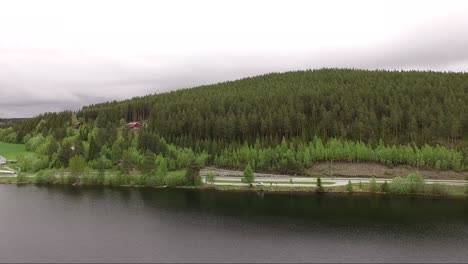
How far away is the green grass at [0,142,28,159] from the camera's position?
433 feet

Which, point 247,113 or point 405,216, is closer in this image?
point 405,216

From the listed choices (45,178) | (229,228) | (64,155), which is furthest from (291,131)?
(45,178)

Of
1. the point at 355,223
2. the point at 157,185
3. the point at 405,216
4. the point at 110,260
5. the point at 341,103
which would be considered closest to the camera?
the point at 110,260

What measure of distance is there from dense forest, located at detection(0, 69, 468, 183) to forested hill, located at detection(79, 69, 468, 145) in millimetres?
330

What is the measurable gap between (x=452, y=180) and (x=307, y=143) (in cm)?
3755

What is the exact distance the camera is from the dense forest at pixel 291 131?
9981 centimetres

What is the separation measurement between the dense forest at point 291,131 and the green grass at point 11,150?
414 cm

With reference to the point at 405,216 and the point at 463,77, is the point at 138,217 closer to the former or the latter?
the point at 405,216

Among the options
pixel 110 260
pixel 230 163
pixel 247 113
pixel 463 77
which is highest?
pixel 463 77

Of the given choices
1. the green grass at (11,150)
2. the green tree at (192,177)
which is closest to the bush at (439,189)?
the green tree at (192,177)

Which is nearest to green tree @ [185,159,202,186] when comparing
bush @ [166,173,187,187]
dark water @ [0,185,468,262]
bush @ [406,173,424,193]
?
bush @ [166,173,187,187]

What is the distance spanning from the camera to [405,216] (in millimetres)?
66312

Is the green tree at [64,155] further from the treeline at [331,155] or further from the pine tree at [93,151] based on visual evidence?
the treeline at [331,155]

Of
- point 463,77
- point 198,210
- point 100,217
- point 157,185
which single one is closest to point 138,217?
point 100,217
